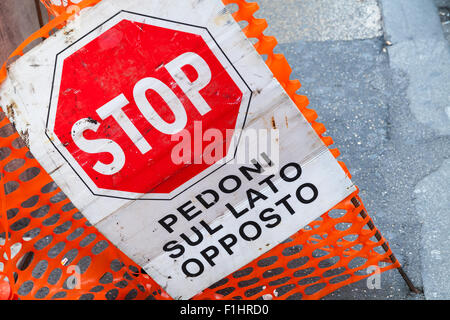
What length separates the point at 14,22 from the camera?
10.2 feet

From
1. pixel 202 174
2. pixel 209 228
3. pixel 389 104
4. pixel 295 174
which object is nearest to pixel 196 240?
pixel 209 228

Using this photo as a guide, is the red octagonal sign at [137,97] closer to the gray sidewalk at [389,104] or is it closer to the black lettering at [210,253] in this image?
the black lettering at [210,253]

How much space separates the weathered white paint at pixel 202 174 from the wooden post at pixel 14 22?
1349 millimetres

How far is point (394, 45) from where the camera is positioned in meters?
3.90

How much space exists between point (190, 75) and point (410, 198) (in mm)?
1856

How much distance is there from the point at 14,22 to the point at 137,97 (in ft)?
5.71

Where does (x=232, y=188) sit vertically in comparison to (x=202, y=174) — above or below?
below

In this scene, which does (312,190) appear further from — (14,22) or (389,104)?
(14,22)

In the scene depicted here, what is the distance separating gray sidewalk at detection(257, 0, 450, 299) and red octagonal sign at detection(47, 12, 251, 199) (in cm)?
143

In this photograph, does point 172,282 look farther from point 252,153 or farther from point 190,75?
point 190,75

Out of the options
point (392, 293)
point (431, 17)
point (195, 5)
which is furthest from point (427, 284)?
point (431, 17)

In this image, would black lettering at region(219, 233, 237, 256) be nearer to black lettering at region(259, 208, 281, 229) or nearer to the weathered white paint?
the weathered white paint

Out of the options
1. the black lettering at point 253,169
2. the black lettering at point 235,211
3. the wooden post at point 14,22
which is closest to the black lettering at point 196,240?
the black lettering at point 235,211

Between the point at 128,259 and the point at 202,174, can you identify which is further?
the point at 128,259
